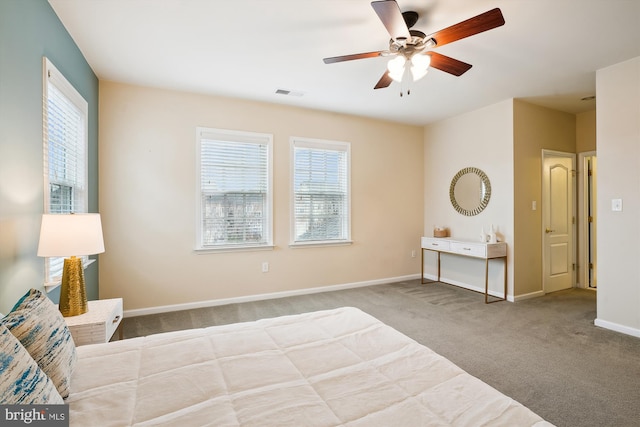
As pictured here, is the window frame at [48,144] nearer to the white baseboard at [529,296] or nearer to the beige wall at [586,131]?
the white baseboard at [529,296]

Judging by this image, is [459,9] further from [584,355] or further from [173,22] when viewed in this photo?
[584,355]

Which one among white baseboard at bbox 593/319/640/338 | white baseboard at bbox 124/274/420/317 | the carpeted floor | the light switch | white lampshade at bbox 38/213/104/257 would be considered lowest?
the carpeted floor

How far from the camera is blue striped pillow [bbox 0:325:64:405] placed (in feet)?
2.81

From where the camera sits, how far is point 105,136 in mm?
3469

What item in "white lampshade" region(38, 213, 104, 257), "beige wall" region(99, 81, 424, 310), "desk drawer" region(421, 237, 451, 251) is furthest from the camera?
"desk drawer" region(421, 237, 451, 251)

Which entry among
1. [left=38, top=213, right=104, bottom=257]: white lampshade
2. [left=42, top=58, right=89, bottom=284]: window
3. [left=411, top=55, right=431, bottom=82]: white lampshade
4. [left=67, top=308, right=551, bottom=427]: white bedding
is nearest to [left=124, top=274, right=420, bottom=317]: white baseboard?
[left=42, top=58, right=89, bottom=284]: window

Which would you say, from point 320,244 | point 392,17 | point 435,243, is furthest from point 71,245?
point 435,243

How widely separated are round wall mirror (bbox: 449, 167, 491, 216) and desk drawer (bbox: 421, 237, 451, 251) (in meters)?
0.56

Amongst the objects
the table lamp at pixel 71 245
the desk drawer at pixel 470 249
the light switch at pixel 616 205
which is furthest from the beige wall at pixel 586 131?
the table lamp at pixel 71 245

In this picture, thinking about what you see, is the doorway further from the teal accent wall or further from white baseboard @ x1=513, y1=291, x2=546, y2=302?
the teal accent wall

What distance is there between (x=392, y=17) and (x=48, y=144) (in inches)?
98.8

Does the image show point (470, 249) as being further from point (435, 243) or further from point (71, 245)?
point (71, 245)

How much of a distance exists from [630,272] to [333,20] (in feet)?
12.1

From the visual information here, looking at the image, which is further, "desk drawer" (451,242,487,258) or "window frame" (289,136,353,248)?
"window frame" (289,136,353,248)
